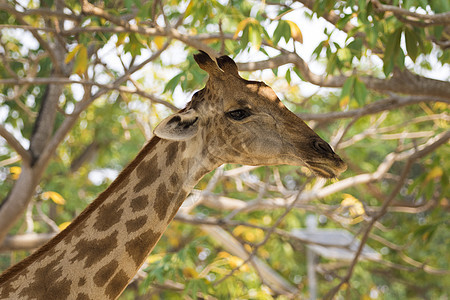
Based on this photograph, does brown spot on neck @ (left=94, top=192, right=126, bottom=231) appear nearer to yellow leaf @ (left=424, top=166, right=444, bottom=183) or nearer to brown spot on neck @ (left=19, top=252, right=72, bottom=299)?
brown spot on neck @ (left=19, top=252, right=72, bottom=299)

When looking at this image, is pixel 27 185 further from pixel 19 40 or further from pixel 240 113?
pixel 19 40

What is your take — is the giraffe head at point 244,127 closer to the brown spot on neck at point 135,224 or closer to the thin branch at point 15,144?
the brown spot on neck at point 135,224

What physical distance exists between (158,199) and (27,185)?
7.07 ft

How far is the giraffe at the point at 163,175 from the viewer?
222 centimetres

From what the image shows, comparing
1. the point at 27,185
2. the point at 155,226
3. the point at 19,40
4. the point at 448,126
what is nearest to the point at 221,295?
the point at 27,185

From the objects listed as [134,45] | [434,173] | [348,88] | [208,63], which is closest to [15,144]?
[134,45]

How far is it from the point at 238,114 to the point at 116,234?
2.30 feet

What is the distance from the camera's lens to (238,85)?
2357 millimetres

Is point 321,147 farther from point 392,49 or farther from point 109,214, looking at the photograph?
point 392,49

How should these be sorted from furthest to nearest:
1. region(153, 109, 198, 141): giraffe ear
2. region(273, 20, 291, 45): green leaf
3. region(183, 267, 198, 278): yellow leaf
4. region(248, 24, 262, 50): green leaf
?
1. region(183, 267, 198, 278): yellow leaf
2. region(273, 20, 291, 45): green leaf
3. region(248, 24, 262, 50): green leaf
4. region(153, 109, 198, 141): giraffe ear

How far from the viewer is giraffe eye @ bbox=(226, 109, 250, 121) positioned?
232 centimetres

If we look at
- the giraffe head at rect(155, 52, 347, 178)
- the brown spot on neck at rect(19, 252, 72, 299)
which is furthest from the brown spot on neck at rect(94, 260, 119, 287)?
the giraffe head at rect(155, 52, 347, 178)

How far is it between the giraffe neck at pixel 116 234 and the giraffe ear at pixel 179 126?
0.12 metres

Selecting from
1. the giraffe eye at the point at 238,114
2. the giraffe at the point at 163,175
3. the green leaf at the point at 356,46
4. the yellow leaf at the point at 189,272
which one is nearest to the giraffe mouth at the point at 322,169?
the giraffe at the point at 163,175
